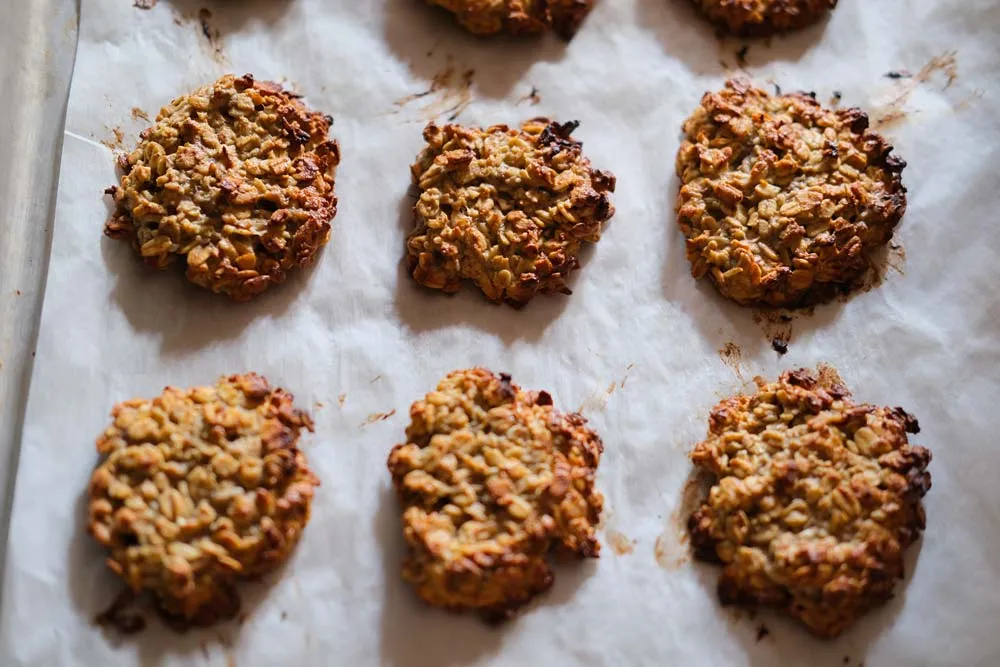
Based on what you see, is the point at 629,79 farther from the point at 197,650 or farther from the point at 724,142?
the point at 197,650

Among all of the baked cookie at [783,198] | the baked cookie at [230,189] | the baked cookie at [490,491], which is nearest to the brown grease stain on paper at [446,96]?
the baked cookie at [230,189]

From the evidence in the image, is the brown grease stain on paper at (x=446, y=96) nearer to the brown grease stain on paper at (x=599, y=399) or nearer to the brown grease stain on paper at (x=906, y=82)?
the brown grease stain on paper at (x=599, y=399)

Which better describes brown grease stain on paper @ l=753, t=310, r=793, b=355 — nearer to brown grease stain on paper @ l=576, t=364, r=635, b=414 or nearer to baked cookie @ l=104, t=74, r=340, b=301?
brown grease stain on paper @ l=576, t=364, r=635, b=414

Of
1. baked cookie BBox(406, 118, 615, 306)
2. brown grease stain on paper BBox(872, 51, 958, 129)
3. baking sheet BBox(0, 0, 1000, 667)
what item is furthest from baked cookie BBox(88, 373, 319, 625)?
brown grease stain on paper BBox(872, 51, 958, 129)

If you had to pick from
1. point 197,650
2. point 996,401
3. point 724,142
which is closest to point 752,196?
point 724,142

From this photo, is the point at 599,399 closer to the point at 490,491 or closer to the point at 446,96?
the point at 490,491
